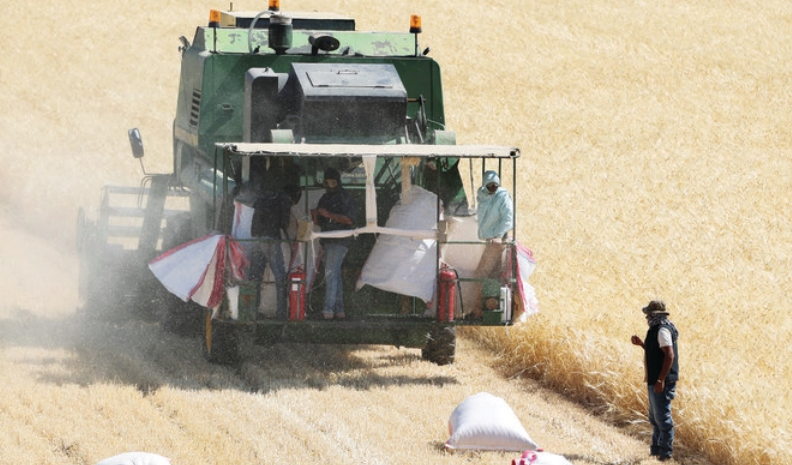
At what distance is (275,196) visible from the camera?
12625mm

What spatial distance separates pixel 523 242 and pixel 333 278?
5.58m

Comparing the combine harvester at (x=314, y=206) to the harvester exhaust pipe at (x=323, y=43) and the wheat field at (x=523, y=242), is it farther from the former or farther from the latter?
the wheat field at (x=523, y=242)

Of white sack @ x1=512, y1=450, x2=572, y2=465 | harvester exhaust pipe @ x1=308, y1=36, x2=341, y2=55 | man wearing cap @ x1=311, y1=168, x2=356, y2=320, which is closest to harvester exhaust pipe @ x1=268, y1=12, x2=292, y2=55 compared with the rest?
harvester exhaust pipe @ x1=308, y1=36, x2=341, y2=55

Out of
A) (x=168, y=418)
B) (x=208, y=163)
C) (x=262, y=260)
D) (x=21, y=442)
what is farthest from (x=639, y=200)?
(x=21, y=442)

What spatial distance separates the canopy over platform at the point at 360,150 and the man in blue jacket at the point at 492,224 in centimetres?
44

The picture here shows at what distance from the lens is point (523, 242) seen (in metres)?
17.6

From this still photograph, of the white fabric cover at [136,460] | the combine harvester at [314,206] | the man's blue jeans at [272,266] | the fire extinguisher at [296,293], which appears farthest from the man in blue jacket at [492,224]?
the white fabric cover at [136,460]

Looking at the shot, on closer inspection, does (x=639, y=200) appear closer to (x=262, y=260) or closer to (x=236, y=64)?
(x=236, y=64)

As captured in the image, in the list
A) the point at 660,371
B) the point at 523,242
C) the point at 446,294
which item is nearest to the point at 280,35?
the point at 446,294

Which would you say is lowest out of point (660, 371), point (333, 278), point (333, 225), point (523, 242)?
point (660, 371)

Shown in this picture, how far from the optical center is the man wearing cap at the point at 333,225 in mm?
12469

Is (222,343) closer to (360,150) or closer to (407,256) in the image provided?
(407,256)

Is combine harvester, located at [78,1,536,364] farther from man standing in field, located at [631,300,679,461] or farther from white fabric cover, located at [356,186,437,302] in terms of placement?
man standing in field, located at [631,300,679,461]

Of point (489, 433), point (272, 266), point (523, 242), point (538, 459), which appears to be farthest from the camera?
point (523, 242)
